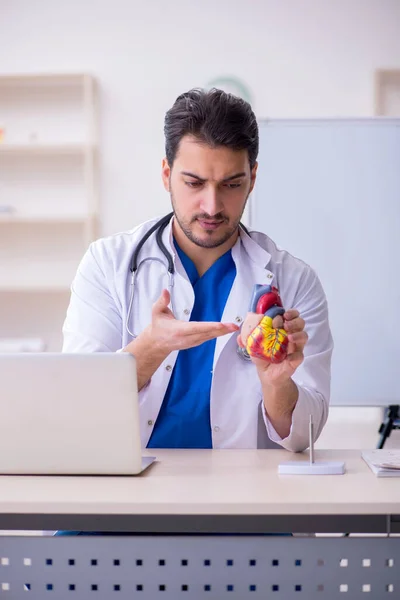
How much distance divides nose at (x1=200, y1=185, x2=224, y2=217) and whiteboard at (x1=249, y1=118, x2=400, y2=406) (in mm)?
1524

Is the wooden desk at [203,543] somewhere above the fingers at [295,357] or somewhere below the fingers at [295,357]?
below

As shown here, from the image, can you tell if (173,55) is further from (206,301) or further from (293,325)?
(293,325)

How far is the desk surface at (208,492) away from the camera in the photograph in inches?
48.1

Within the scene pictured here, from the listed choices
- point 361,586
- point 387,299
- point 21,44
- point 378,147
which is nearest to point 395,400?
point 387,299

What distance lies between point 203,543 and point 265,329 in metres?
0.39

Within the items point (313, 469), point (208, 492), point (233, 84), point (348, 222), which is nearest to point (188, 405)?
point (313, 469)

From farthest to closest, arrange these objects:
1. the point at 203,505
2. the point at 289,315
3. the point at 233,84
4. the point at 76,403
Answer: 1. the point at 233,84
2. the point at 289,315
3. the point at 76,403
4. the point at 203,505

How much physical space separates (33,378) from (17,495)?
201 mm

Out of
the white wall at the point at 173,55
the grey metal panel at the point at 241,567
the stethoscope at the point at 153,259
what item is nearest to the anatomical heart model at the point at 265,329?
the grey metal panel at the point at 241,567

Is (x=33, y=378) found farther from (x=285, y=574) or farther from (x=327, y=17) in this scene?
(x=327, y=17)

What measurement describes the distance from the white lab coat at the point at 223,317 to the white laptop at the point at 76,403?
442 mm

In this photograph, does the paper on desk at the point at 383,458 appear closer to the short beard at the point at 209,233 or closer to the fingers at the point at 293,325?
the fingers at the point at 293,325

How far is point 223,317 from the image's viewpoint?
6.28ft

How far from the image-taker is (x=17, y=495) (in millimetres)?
1303
